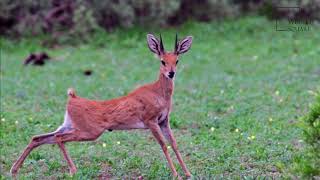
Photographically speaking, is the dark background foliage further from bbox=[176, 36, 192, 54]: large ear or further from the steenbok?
the steenbok

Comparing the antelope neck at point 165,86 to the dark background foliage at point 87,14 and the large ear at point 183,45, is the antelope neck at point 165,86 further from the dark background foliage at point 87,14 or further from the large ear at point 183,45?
the dark background foliage at point 87,14

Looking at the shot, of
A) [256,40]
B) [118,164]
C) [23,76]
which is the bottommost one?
[256,40]

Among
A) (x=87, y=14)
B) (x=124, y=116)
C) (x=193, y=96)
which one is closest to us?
(x=124, y=116)

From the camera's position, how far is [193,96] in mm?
12781

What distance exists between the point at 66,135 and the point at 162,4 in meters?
13.3

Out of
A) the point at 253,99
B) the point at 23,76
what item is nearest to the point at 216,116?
the point at 253,99

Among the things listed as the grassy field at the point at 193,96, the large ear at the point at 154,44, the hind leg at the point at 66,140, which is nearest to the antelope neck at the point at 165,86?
the large ear at the point at 154,44

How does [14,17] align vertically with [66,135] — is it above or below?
below

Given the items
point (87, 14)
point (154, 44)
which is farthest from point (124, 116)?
point (87, 14)

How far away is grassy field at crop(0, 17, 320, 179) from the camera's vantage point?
821 cm

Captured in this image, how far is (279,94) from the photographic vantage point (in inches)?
498

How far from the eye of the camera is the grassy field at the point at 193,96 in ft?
26.9

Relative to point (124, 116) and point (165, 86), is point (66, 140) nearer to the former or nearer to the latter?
point (124, 116)

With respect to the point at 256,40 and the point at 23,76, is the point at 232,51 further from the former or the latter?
the point at 23,76
